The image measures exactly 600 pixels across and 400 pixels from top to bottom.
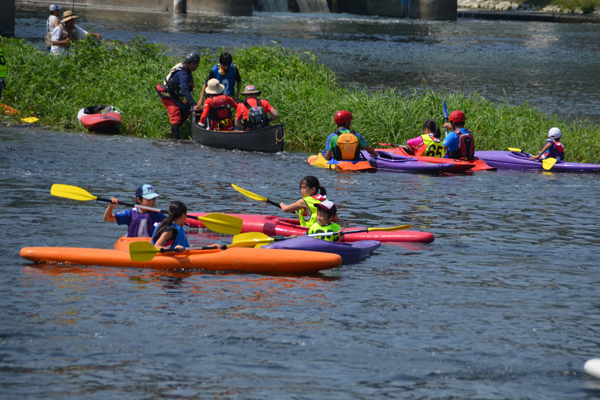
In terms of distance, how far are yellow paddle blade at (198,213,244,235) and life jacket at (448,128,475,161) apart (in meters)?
6.23

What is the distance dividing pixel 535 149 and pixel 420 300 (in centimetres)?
894

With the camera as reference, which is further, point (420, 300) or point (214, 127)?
point (214, 127)

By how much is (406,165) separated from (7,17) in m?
18.8

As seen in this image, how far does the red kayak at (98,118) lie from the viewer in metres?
15.1

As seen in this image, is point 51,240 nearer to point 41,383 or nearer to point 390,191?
point 41,383

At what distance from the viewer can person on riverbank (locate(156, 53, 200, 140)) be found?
1432 cm

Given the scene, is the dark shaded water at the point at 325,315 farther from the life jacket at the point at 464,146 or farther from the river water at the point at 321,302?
the life jacket at the point at 464,146

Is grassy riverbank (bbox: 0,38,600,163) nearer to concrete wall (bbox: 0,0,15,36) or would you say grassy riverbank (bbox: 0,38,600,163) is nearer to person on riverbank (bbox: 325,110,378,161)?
person on riverbank (bbox: 325,110,378,161)

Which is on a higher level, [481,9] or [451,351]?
[481,9]

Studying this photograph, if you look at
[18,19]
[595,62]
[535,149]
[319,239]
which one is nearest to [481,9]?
[595,62]

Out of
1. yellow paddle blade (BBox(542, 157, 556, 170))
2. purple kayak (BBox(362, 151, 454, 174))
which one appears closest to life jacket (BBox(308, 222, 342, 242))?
purple kayak (BBox(362, 151, 454, 174))

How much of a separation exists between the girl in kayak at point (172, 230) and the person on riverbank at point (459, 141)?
710 centimetres

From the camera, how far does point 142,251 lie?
23.0ft

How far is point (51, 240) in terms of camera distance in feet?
26.0
